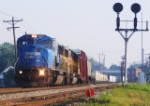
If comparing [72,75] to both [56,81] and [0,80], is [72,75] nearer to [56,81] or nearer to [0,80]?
[56,81]

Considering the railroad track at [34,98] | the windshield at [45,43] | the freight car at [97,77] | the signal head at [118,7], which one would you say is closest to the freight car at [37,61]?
the windshield at [45,43]

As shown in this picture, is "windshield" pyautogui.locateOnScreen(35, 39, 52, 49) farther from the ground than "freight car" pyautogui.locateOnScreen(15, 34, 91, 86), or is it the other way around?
"windshield" pyautogui.locateOnScreen(35, 39, 52, 49)

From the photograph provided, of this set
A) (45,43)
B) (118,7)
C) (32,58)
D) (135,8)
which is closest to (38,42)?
(45,43)

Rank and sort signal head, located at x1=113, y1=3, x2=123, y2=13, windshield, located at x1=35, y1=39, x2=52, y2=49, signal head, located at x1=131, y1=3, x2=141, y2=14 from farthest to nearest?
signal head, located at x1=113, y1=3, x2=123, y2=13, signal head, located at x1=131, y1=3, x2=141, y2=14, windshield, located at x1=35, y1=39, x2=52, y2=49

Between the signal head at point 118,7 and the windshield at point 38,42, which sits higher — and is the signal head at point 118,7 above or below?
above

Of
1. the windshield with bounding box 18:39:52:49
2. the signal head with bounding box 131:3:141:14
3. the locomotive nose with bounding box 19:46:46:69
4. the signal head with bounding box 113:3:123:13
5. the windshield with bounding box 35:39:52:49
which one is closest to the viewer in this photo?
the locomotive nose with bounding box 19:46:46:69

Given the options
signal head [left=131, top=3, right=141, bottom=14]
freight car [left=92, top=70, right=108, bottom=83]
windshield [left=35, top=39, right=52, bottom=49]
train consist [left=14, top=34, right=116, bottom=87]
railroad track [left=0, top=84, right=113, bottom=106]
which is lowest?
freight car [left=92, top=70, right=108, bottom=83]

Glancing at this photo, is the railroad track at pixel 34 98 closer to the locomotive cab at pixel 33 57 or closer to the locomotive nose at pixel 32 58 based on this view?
the locomotive cab at pixel 33 57

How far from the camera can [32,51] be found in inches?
1072

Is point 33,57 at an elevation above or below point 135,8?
below

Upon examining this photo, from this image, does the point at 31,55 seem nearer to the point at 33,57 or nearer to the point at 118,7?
the point at 33,57

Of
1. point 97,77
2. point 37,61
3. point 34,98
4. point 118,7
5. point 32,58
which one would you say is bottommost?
point 97,77

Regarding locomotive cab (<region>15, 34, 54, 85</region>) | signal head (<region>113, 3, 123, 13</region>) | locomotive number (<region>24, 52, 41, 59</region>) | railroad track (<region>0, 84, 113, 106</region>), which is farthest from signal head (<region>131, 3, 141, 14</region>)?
railroad track (<region>0, 84, 113, 106</region>)

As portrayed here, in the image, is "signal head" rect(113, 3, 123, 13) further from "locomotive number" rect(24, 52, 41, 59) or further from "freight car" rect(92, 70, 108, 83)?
"freight car" rect(92, 70, 108, 83)
